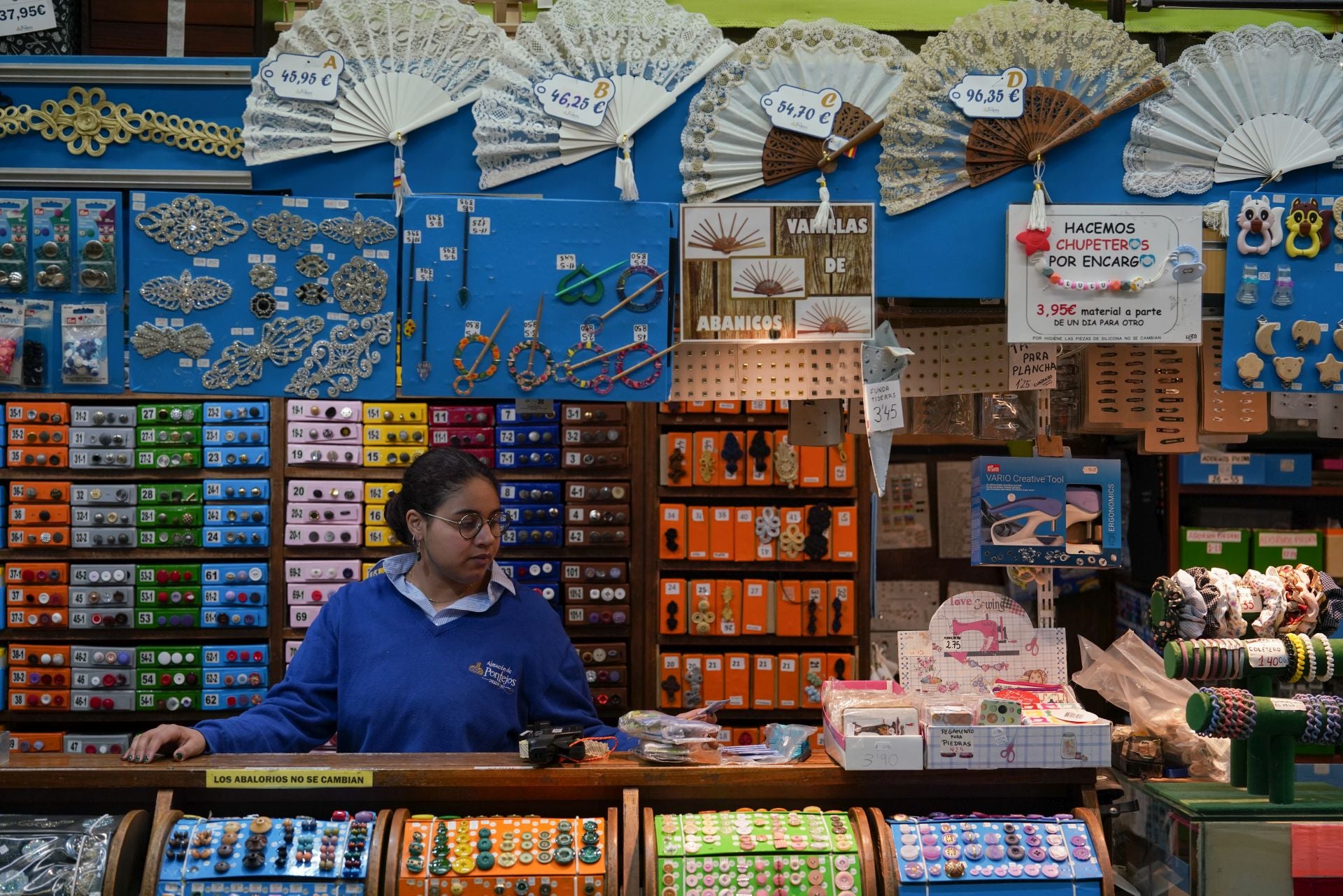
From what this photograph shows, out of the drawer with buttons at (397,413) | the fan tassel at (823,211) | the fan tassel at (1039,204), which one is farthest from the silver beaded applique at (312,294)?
the drawer with buttons at (397,413)

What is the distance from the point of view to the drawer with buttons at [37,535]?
16.8 ft

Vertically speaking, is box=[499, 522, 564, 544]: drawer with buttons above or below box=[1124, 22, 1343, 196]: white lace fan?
below

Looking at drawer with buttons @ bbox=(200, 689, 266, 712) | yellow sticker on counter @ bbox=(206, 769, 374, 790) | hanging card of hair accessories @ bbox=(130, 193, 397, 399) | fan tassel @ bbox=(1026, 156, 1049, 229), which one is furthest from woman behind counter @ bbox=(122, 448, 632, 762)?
drawer with buttons @ bbox=(200, 689, 266, 712)

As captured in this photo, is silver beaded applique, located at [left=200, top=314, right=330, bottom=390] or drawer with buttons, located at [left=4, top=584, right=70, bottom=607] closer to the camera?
silver beaded applique, located at [left=200, top=314, right=330, bottom=390]

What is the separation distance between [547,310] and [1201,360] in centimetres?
185

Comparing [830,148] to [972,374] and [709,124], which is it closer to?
[709,124]

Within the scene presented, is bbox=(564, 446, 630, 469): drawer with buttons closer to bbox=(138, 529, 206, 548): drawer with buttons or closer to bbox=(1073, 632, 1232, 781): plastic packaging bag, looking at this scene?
bbox=(138, 529, 206, 548): drawer with buttons

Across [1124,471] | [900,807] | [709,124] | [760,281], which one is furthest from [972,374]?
[1124,471]

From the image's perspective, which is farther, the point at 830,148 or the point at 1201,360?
the point at 1201,360

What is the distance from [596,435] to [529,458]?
1.03ft

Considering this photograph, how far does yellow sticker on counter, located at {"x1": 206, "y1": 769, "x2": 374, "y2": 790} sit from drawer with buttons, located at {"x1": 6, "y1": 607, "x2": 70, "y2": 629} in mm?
3164

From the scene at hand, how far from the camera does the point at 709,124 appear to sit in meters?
2.96

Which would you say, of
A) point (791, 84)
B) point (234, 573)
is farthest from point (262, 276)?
point (234, 573)

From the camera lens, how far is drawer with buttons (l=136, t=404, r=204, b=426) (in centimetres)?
513
